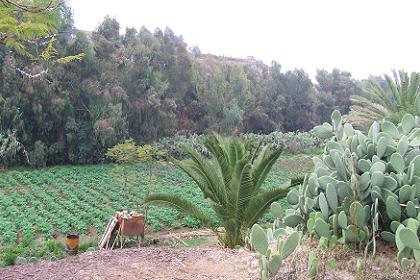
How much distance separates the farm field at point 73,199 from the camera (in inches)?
543

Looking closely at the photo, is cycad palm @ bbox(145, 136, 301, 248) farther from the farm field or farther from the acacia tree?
the farm field

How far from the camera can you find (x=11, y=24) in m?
3.57

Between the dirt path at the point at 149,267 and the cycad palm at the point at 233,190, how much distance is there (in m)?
2.48

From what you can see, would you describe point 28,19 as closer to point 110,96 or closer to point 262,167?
point 262,167

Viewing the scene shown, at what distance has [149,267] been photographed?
4.07 meters

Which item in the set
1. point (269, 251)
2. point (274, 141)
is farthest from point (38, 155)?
point (269, 251)

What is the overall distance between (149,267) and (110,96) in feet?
75.2

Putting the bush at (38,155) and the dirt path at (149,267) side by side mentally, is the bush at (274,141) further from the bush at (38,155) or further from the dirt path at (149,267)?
the dirt path at (149,267)

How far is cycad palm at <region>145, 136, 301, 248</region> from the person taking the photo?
7198 mm

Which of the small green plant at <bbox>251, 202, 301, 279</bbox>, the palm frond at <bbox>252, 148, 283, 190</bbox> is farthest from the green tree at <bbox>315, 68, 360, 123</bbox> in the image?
the small green plant at <bbox>251, 202, 301, 279</bbox>

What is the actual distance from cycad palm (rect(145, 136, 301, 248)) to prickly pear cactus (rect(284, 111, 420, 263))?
3.68m

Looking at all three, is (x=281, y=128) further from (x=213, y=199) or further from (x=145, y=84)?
(x=213, y=199)

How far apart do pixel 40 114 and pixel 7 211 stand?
34.0 feet

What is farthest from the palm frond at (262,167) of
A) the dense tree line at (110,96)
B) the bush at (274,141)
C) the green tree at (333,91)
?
the green tree at (333,91)
